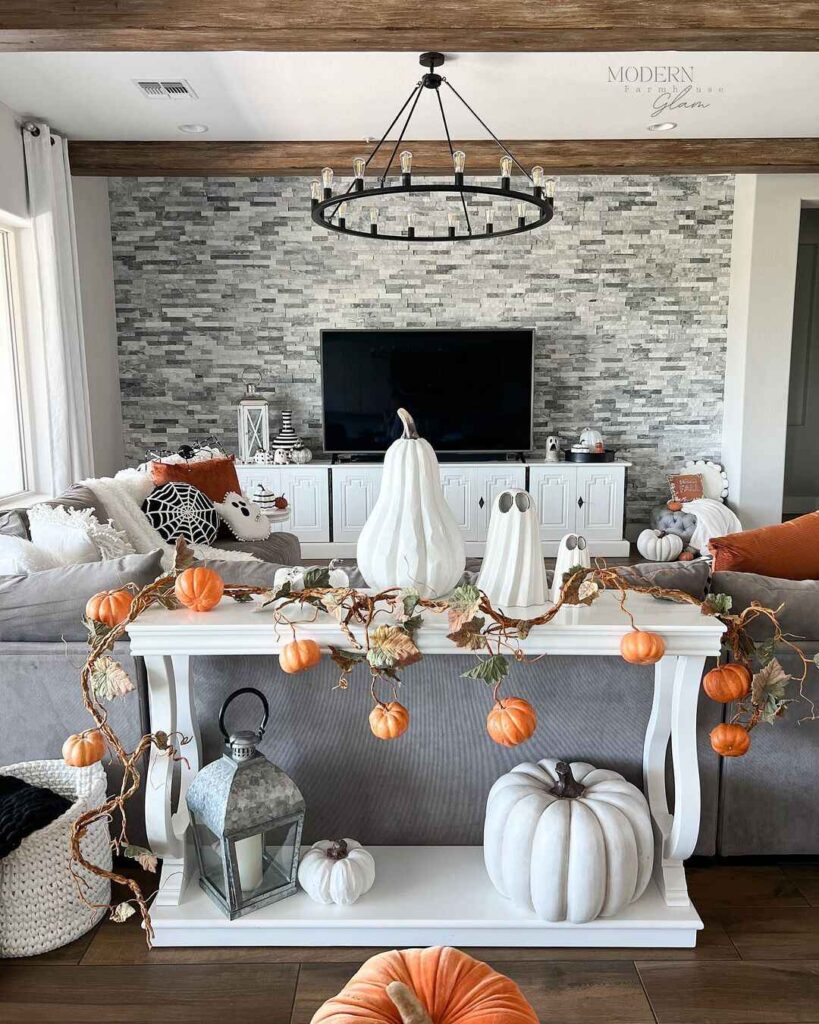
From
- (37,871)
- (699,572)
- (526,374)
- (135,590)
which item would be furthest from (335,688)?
(526,374)

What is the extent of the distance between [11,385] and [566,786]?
424 centimetres

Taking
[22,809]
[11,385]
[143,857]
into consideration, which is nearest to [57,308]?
[11,385]

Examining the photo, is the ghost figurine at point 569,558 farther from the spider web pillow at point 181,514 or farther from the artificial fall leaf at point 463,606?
the spider web pillow at point 181,514

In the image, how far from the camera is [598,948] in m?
1.67

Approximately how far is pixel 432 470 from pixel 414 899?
948mm

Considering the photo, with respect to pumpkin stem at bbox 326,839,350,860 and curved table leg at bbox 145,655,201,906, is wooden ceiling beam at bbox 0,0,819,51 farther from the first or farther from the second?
pumpkin stem at bbox 326,839,350,860

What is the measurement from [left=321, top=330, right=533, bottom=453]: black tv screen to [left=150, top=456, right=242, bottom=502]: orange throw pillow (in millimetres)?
1679

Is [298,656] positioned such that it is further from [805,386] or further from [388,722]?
[805,386]

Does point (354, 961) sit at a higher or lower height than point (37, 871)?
lower

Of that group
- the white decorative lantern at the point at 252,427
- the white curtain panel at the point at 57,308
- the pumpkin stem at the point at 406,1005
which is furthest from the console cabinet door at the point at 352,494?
the pumpkin stem at the point at 406,1005

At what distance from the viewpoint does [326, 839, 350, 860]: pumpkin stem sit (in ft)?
5.69

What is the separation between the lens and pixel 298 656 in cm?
152

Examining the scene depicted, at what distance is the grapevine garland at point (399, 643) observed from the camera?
4.98 feet

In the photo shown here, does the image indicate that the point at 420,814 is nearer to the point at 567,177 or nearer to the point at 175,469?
the point at 175,469
